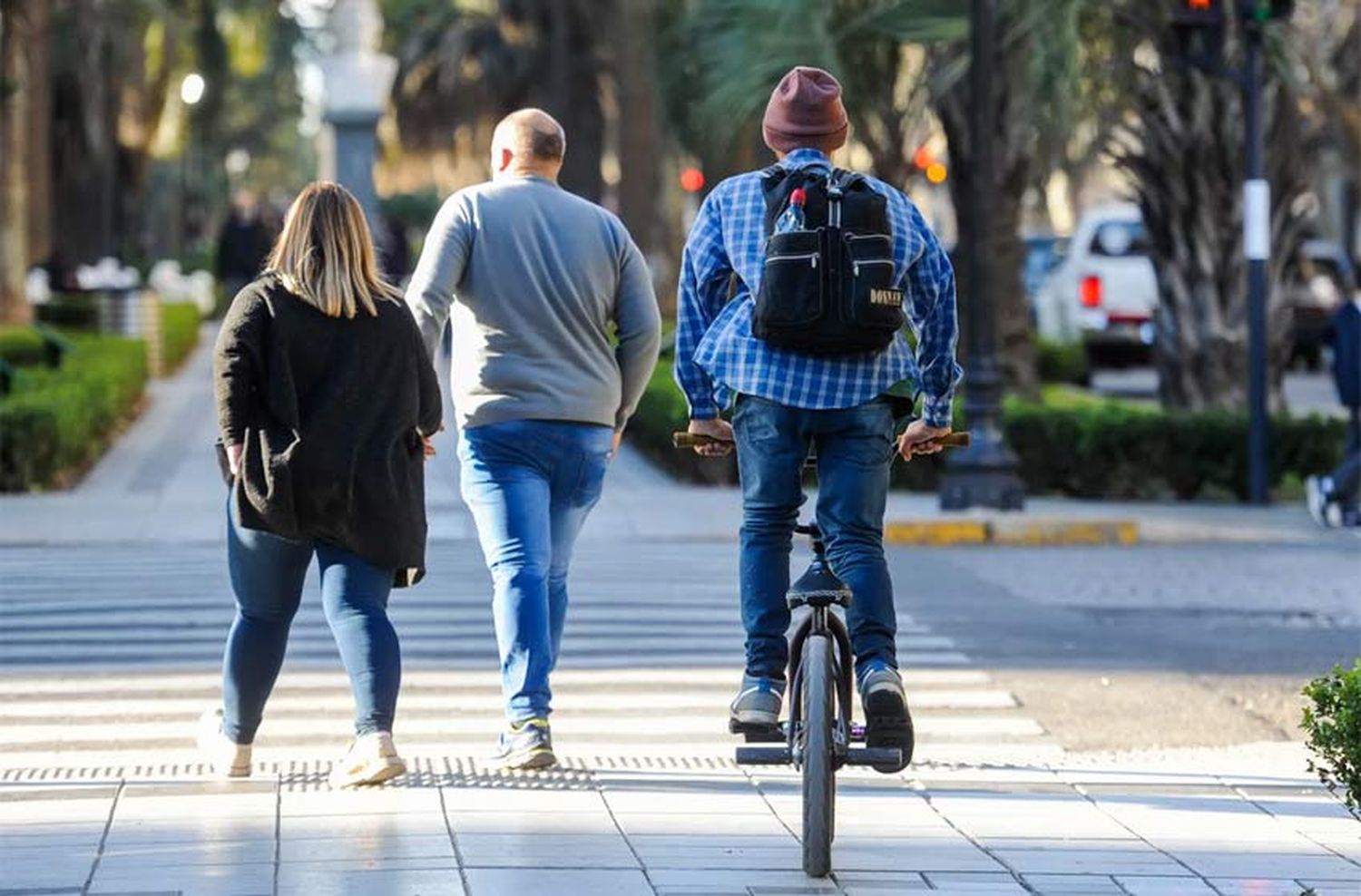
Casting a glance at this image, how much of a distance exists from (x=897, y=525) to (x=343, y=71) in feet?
38.3

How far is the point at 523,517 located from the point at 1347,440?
9438 mm

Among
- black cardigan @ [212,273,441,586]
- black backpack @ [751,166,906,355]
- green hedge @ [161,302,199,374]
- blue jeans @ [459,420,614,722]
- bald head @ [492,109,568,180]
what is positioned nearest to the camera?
black backpack @ [751,166,906,355]

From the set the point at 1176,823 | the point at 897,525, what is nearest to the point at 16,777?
the point at 1176,823

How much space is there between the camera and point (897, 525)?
15.1 metres

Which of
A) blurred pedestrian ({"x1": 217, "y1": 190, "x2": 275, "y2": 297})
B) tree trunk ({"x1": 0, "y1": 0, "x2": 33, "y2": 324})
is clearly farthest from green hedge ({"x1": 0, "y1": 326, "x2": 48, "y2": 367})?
blurred pedestrian ({"x1": 217, "y1": 190, "x2": 275, "y2": 297})

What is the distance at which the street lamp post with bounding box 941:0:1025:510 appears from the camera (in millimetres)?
15938

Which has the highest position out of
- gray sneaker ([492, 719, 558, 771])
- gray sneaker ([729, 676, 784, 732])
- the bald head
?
the bald head

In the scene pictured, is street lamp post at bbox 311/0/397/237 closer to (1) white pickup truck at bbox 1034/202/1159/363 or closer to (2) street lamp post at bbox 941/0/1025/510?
(1) white pickup truck at bbox 1034/202/1159/363

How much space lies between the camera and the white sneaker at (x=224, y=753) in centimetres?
738

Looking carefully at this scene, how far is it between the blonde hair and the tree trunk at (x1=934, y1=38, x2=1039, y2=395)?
12259 mm

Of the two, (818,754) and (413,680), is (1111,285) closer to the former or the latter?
(413,680)

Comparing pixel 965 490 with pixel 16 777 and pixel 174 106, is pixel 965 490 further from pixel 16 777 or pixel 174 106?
pixel 174 106

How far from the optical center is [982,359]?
16359mm

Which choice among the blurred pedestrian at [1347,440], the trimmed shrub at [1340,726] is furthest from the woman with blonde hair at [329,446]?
the blurred pedestrian at [1347,440]
